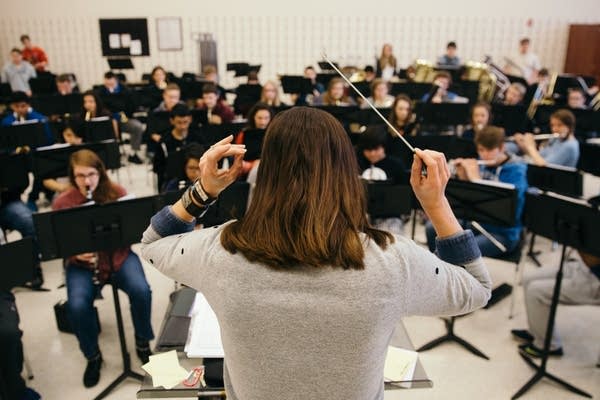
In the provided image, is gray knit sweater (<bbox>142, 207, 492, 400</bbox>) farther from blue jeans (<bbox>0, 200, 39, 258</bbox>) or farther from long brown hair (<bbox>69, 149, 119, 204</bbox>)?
blue jeans (<bbox>0, 200, 39, 258</bbox>)

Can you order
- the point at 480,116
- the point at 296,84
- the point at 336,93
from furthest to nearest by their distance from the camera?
the point at 296,84 → the point at 336,93 → the point at 480,116

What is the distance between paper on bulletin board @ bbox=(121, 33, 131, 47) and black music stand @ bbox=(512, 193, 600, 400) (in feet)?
39.1

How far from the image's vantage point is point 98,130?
5.85 metres

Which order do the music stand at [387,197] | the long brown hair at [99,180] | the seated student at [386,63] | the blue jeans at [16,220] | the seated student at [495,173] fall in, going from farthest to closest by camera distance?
the seated student at [386,63], the blue jeans at [16,220], the seated student at [495,173], the music stand at [387,197], the long brown hair at [99,180]

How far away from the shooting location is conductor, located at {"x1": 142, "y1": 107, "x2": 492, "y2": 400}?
1024 mm

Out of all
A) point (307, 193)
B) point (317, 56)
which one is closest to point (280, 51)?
point (317, 56)

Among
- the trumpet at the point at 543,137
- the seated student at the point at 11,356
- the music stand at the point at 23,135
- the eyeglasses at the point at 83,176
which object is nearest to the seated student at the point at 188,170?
the eyeglasses at the point at 83,176

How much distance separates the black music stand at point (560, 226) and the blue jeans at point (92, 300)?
248 cm

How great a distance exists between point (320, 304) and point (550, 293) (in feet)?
9.53

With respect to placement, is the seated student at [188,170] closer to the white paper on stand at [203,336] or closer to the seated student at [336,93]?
the white paper on stand at [203,336]

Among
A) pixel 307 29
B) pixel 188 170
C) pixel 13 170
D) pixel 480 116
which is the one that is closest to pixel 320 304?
pixel 188 170

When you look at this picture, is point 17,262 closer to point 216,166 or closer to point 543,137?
point 216,166

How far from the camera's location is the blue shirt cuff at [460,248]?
1158 mm

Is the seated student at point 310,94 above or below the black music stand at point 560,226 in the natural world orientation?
above
